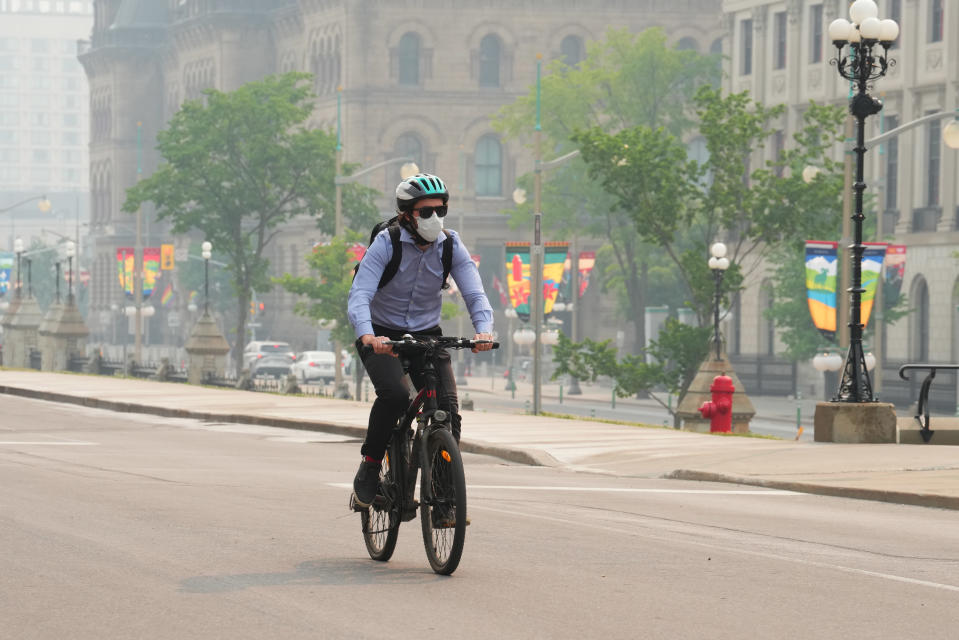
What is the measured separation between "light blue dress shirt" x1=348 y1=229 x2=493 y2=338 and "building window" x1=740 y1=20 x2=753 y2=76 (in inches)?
2608

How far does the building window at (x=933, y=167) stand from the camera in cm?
6331

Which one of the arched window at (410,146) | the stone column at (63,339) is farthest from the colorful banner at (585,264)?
the arched window at (410,146)

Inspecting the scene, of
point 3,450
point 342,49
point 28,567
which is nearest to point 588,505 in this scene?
point 28,567

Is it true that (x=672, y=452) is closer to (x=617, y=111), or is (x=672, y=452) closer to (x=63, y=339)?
(x=63, y=339)

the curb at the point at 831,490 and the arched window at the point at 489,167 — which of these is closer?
the curb at the point at 831,490

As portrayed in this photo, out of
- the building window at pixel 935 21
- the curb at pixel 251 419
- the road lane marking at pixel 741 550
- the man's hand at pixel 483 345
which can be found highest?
the building window at pixel 935 21

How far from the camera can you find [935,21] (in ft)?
207

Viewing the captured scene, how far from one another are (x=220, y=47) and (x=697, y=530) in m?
108

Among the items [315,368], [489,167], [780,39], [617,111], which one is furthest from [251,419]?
[489,167]

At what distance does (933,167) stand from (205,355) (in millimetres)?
27560

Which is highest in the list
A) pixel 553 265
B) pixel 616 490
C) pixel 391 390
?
pixel 553 265

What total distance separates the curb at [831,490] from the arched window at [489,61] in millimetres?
84700

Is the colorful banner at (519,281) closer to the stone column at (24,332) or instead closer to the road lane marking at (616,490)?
the stone column at (24,332)

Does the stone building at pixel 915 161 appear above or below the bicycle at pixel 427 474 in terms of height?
above
